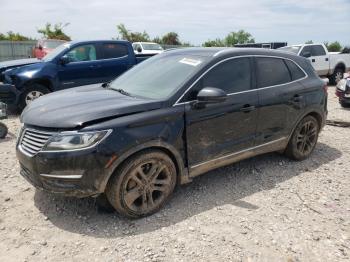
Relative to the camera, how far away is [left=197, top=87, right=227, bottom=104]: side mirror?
3508 millimetres

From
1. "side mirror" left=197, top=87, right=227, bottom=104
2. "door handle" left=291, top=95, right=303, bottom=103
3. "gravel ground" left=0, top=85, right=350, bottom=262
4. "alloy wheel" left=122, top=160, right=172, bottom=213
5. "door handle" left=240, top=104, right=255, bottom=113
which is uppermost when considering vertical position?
"side mirror" left=197, top=87, right=227, bottom=104

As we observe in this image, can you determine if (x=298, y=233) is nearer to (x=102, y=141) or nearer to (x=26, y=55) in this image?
(x=102, y=141)

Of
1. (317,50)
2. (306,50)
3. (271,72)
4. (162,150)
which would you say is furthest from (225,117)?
(317,50)

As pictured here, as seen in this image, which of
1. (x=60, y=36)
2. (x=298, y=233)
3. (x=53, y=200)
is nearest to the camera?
(x=298, y=233)

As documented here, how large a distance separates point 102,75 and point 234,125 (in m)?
5.70

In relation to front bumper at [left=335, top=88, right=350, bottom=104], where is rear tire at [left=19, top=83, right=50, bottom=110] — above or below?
above

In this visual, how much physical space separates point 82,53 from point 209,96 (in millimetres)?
6074

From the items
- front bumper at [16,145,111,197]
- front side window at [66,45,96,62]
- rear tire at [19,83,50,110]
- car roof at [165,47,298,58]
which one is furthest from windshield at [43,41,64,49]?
front bumper at [16,145,111,197]

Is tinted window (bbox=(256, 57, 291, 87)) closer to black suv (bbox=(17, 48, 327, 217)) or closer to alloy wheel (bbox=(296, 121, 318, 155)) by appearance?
black suv (bbox=(17, 48, 327, 217))

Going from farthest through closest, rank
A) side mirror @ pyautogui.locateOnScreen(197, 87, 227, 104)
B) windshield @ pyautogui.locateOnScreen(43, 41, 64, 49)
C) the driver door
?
1. windshield @ pyautogui.locateOnScreen(43, 41, 64, 49)
2. the driver door
3. side mirror @ pyautogui.locateOnScreen(197, 87, 227, 104)

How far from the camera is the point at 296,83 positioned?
4.81 meters

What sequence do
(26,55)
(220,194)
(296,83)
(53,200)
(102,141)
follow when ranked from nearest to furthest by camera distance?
(102,141)
(53,200)
(220,194)
(296,83)
(26,55)

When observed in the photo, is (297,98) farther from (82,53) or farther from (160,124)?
(82,53)

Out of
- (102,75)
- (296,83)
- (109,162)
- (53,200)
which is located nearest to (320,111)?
(296,83)
